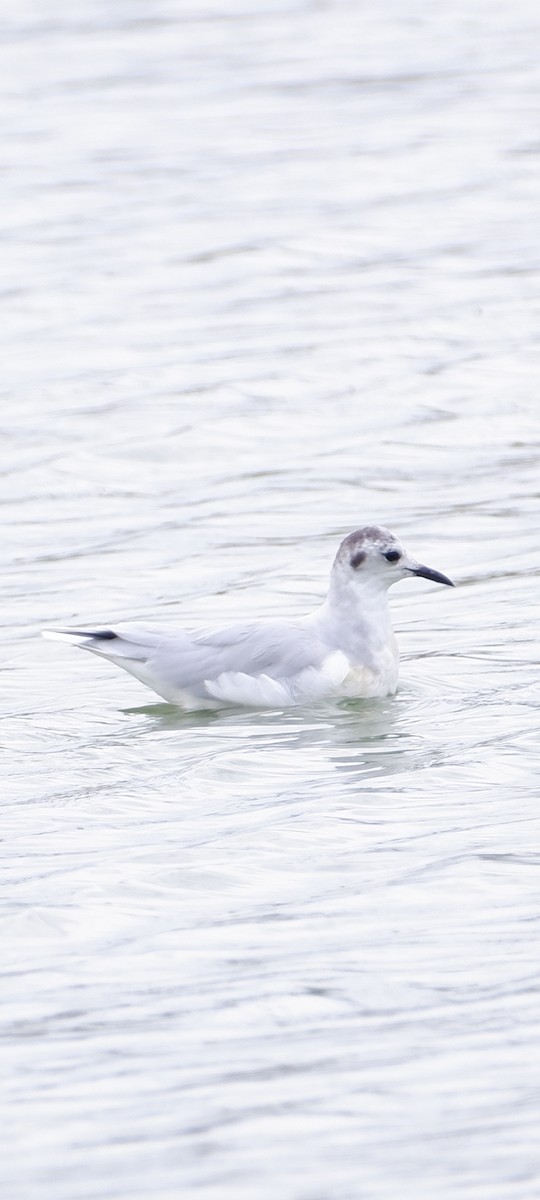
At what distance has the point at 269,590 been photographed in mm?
10938

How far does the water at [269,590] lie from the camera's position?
529cm

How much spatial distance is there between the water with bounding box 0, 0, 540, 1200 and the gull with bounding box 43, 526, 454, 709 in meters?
0.12

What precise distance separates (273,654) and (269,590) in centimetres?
176

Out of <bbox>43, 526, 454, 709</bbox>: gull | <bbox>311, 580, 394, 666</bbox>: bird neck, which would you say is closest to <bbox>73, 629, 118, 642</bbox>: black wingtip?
<bbox>43, 526, 454, 709</bbox>: gull

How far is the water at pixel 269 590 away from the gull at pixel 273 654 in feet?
0.41

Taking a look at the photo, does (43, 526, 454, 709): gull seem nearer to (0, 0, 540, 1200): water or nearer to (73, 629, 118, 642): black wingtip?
(73, 629, 118, 642): black wingtip

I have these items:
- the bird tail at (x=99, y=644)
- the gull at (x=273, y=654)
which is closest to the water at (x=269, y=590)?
the gull at (x=273, y=654)

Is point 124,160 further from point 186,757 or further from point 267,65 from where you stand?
point 186,757

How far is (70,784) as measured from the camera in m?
8.07

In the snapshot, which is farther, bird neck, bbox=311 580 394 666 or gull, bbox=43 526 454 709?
bird neck, bbox=311 580 394 666

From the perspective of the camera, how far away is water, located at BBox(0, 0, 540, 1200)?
5.29 m

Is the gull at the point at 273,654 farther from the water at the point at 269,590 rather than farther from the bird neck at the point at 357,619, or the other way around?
the water at the point at 269,590

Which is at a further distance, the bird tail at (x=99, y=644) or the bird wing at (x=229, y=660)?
the bird tail at (x=99, y=644)

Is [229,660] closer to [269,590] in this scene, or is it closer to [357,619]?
[357,619]
